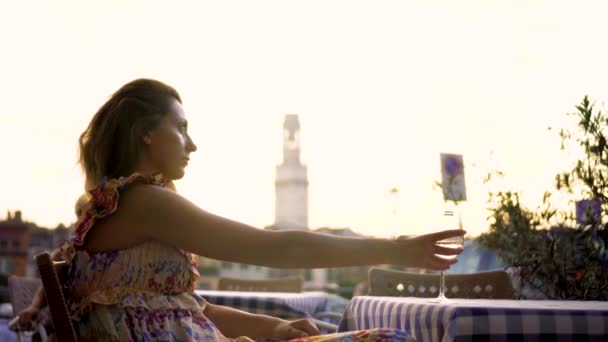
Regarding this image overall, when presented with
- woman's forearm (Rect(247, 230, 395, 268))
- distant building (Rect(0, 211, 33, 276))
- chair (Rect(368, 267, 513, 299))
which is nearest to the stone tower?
distant building (Rect(0, 211, 33, 276))

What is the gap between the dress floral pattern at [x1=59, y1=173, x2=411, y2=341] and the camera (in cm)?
127

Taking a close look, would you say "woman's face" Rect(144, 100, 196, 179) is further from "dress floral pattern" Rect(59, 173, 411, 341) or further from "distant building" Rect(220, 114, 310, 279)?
"distant building" Rect(220, 114, 310, 279)

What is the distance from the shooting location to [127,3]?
19.7ft

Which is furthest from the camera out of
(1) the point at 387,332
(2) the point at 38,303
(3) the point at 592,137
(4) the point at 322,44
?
(4) the point at 322,44

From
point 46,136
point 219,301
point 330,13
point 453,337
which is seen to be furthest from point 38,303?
point 46,136

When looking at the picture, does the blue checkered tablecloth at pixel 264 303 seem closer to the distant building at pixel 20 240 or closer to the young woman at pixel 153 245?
the young woman at pixel 153 245

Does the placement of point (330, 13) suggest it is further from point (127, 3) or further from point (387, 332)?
point (387, 332)

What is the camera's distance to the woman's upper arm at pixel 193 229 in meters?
1.24

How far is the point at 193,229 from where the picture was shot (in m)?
1.25

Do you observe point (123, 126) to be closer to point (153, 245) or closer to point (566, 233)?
point (153, 245)

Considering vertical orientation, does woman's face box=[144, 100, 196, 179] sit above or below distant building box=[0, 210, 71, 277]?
below

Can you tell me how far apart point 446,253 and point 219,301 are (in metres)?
2.58

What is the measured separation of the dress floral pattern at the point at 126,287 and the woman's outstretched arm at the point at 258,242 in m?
0.05

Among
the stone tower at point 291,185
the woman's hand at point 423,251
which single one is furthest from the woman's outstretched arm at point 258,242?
the stone tower at point 291,185
